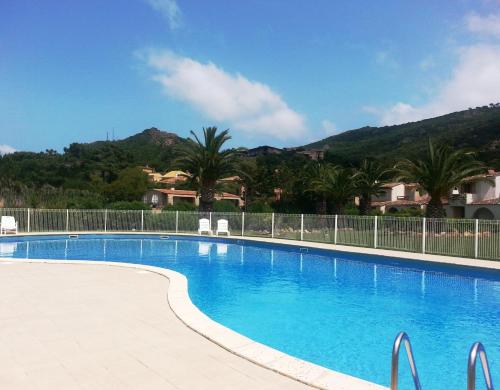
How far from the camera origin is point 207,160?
2755cm

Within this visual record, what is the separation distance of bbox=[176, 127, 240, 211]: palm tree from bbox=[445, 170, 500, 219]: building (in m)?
23.6

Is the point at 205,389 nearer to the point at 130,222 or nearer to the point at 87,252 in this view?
the point at 87,252

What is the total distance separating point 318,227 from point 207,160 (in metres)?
9.77

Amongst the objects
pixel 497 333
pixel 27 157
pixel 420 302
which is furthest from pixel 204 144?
pixel 27 157

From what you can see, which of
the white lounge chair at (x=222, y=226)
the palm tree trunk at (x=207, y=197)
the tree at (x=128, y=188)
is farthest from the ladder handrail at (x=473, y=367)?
the tree at (x=128, y=188)

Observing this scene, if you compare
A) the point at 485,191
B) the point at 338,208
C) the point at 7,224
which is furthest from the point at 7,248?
the point at 485,191

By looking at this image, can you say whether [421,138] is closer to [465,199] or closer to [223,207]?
[465,199]

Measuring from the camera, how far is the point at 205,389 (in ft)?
12.5

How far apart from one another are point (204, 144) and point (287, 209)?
41.0 ft

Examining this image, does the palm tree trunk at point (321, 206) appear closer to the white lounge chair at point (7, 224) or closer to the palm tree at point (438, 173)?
the palm tree at point (438, 173)

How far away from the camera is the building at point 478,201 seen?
39909mm

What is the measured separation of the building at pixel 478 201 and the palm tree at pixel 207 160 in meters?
23.6

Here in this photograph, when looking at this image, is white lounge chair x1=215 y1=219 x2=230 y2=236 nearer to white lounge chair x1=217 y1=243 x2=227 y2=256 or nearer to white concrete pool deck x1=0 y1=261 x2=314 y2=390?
white lounge chair x1=217 y1=243 x2=227 y2=256

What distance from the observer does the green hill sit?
60500 mm
